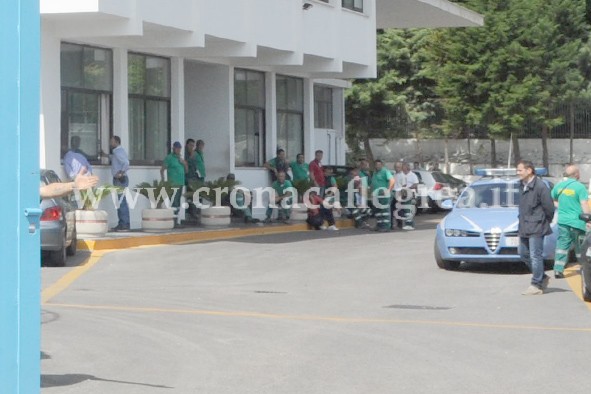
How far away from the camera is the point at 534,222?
1641 centimetres

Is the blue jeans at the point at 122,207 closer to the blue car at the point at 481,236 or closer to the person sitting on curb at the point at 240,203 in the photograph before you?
the person sitting on curb at the point at 240,203

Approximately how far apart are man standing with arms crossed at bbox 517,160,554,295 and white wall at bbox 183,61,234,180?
1555 cm

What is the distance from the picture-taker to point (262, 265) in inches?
814

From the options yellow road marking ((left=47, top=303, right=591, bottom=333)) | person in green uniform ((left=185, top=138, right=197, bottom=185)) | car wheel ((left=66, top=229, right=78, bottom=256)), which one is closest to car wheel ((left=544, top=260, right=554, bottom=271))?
yellow road marking ((left=47, top=303, right=591, bottom=333))

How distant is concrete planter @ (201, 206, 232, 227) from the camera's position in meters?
27.7

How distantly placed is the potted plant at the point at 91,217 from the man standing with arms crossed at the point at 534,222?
919 centimetres

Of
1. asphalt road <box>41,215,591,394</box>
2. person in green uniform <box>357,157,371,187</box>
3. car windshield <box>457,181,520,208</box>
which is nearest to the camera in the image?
asphalt road <box>41,215,591,394</box>

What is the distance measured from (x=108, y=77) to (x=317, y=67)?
8.51 metres

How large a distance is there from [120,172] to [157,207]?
1352 millimetres

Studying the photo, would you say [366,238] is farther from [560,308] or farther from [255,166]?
[560,308]

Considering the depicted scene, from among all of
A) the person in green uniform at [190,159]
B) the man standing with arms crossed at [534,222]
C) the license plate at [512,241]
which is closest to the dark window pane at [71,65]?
the person in green uniform at [190,159]

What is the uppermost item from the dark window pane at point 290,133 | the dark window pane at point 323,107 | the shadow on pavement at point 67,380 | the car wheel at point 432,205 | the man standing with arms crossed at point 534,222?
the dark window pane at point 323,107

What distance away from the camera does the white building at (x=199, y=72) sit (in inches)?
963

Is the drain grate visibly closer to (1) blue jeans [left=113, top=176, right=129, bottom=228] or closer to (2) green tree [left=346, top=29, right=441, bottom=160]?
(1) blue jeans [left=113, top=176, right=129, bottom=228]
